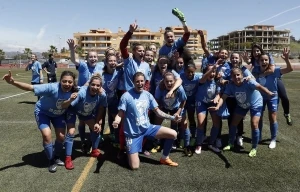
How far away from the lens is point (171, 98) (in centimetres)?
561

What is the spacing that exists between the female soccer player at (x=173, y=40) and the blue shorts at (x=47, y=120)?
8.32ft

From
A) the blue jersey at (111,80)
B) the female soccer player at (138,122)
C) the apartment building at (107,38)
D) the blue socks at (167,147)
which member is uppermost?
the apartment building at (107,38)

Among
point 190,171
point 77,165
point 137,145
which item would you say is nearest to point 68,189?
point 77,165

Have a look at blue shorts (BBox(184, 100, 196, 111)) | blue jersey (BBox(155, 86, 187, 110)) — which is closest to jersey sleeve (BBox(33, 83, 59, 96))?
blue jersey (BBox(155, 86, 187, 110))

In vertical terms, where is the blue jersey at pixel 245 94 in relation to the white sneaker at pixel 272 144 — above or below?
above

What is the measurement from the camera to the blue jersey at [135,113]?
203 inches

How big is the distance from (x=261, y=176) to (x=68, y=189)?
2971mm

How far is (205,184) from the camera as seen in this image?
4449 mm

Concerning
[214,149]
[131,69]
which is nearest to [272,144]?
[214,149]

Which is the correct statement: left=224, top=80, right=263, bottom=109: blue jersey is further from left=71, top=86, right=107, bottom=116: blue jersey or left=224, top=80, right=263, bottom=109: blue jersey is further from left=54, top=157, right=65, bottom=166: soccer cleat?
left=54, top=157, right=65, bottom=166: soccer cleat

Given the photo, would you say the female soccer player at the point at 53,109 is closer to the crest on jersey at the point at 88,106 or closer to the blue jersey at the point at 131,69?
the crest on jersey at the point at 88,106

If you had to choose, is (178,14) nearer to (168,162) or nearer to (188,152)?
(188,152)

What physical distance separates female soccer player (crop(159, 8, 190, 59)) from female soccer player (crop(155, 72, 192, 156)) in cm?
96

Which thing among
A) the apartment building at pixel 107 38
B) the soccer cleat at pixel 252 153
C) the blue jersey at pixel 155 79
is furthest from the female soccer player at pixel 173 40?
the apartment building at pixel 107 38
